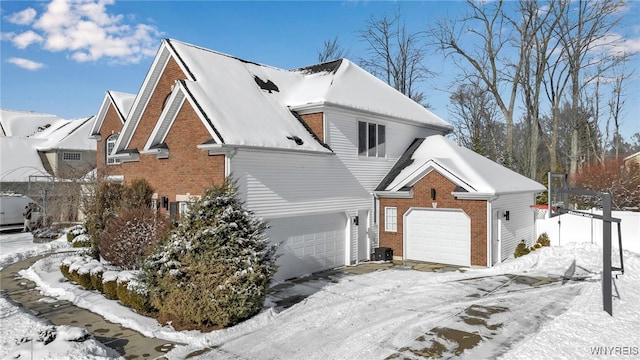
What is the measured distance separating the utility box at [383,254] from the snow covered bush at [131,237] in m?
9.35

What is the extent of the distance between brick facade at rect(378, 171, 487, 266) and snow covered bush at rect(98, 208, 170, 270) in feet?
32.8

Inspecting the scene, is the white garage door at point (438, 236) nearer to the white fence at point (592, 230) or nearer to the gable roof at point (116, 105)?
the white fence at point (592, 230)

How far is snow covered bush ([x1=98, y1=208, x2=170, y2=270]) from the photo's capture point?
13.6 meters

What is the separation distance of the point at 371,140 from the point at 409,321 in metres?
10.6

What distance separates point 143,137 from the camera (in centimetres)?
1830

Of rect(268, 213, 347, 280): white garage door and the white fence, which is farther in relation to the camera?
the white fence

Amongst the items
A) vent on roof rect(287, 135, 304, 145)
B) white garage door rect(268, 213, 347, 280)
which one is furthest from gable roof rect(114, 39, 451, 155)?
white garage door rect(268, 213, 347, 280)

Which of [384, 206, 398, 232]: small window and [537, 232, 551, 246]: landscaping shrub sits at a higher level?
[384, 206, 398, 232]: small window

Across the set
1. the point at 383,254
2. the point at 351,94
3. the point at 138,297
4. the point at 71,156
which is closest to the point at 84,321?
the point at 138,297

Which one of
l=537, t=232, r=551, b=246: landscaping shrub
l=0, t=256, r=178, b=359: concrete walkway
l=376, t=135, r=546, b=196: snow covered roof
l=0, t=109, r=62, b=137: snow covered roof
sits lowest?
l=0, t=256, r=178, b=359: concrete walkway

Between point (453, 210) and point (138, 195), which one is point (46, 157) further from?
point (453, 210)

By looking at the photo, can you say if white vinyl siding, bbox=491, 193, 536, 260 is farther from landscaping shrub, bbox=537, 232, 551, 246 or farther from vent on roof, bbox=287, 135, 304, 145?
vent on roof, bbox=287, 135, 304, 145

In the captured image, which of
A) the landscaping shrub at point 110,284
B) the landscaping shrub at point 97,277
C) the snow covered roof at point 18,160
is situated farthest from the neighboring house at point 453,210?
the snow covered roof at point 18,160

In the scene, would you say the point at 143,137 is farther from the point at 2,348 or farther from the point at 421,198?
the point at 421,198
